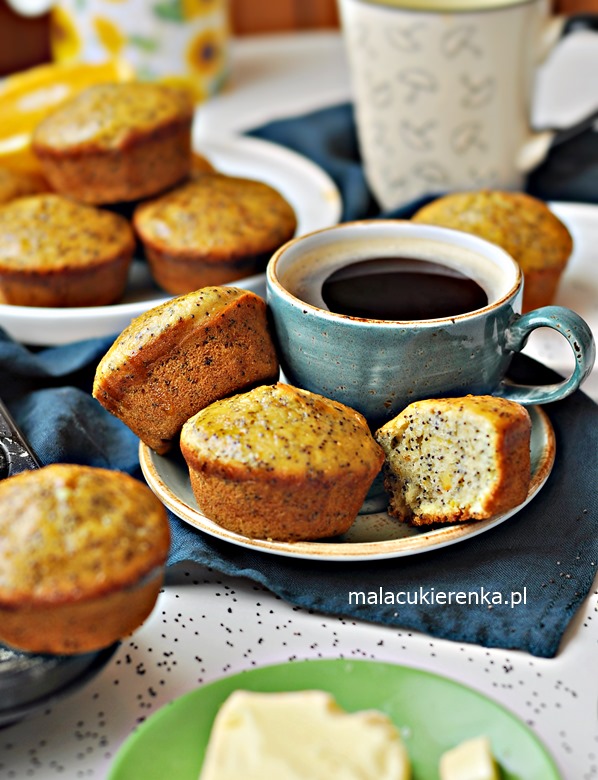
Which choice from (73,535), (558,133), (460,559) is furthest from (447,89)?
(73,535)

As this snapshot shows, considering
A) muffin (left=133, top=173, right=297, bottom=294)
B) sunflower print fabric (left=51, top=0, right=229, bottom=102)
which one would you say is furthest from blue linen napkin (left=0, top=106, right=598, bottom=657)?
sunflower print fabric (left=51, top=0, right=229, bottom=102)

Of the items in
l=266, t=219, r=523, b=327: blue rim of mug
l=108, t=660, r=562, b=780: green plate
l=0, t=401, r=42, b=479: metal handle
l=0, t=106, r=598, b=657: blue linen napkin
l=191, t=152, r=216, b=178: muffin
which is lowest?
l=0, t=106, r=598, b=657: blue linen napkin

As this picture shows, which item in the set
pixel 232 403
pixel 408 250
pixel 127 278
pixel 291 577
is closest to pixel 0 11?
pixel 127 278

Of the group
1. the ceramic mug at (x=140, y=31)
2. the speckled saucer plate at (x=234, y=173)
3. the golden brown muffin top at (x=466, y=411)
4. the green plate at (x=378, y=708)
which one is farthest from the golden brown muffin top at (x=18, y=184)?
the green plate at (x=378, y=708)

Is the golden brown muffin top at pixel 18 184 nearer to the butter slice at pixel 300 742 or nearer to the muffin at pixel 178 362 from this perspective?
the muffin at pixel 178 362

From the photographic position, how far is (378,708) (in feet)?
2.41

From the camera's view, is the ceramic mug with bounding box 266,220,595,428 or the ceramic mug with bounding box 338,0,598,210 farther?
the ceramic mug with bounding box 338,0,598,210

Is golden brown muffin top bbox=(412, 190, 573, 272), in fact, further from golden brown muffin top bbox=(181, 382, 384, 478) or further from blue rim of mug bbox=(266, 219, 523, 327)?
golden brown muffin top bbox=(181, 382, 384, 478)

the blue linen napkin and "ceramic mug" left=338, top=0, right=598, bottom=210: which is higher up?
"ceramic mug" left=338, top=0, right=598, bottom=210

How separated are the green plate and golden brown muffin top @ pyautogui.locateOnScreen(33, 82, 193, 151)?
0.85m

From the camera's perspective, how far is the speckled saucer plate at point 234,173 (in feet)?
4.11

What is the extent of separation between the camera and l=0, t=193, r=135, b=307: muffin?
50.1 inches

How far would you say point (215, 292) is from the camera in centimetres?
100

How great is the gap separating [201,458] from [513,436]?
0.30 m
